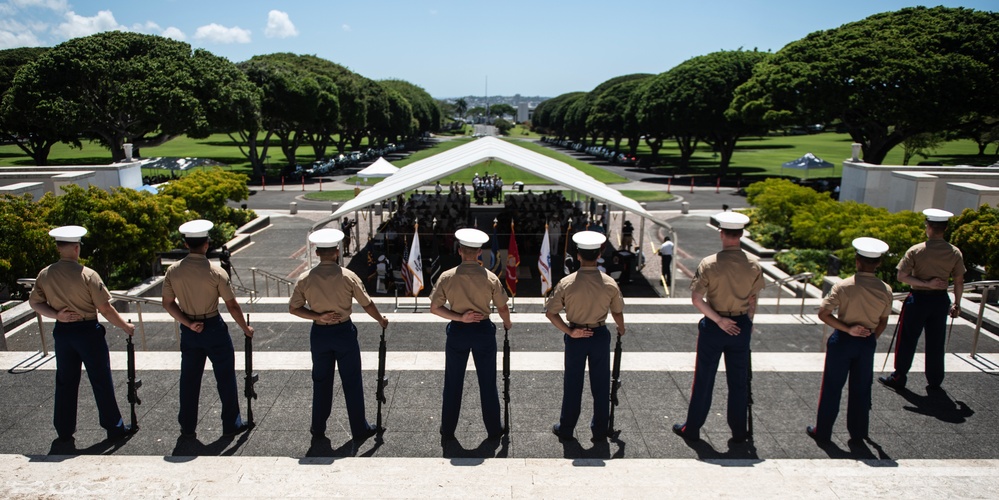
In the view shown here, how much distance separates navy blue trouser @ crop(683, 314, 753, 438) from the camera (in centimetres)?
578

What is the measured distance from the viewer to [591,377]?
5.88 meters

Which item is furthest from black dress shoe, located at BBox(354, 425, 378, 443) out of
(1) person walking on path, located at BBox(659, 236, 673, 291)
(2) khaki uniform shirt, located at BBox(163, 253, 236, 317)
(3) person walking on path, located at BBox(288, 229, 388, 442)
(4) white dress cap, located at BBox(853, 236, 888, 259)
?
(1) person walking on path, located at BBox(659, 236, 673, 291)

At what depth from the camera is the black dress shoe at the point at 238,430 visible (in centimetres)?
604

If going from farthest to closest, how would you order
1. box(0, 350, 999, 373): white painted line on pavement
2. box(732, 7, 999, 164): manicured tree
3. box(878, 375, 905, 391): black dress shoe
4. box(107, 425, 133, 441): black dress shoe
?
box(732, 7, 999, 164): manicured tree
box(0, 350, 999, 373): white painted line on pavement
box(878, 375, 905, 391): black dress shoe
box(107, 425, 133, 441): black dress shoe

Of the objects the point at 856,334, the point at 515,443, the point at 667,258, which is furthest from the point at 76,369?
the point at 667,258

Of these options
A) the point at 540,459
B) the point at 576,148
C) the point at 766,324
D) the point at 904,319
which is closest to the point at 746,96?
the point at 766,324

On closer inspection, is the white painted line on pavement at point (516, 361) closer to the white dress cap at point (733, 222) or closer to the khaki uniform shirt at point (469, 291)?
the khaki uniform shirt at point (469, 291)

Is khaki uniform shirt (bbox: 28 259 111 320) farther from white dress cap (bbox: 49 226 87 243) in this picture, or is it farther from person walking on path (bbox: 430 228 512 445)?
person walking on path (bbox: 430 228 512 445)

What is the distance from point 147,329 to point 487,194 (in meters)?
22.2

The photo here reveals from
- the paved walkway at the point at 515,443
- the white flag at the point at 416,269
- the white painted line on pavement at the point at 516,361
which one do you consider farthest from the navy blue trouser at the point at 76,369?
the white flag at the point at 416,269

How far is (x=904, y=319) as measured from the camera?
7211 millimetres

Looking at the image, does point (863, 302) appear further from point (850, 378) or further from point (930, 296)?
point (930, 296)

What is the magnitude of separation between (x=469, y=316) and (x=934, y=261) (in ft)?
17.0

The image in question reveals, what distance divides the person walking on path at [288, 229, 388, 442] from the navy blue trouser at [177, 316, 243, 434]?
776 millimetres
